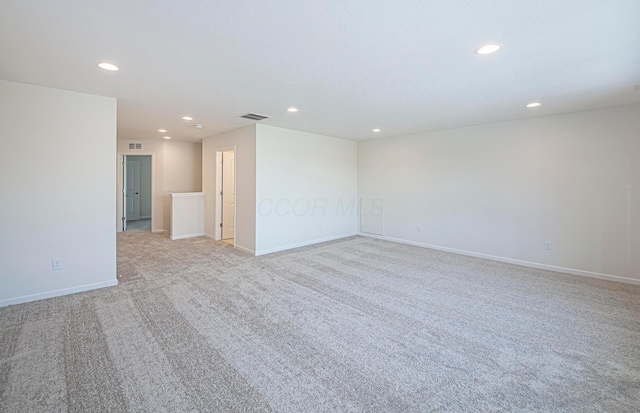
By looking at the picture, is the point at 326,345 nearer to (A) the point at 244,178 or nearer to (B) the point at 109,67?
(B) the point at 109,67

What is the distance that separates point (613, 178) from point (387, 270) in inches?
134

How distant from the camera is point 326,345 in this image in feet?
7.82

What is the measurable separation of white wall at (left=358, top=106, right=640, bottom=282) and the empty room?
1.1 inches

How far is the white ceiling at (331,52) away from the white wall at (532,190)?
53 centimetres

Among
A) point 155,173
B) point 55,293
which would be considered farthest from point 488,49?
point 155,173

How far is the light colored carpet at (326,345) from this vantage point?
1.80 meters

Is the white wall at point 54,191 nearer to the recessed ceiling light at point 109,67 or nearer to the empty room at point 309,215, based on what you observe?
the empty room at point 309,215

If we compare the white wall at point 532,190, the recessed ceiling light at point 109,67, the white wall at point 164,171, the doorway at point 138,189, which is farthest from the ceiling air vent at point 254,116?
the doorway at point 138,189

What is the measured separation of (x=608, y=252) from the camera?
4.09 metres

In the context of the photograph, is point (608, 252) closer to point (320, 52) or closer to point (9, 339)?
point (320, 52)

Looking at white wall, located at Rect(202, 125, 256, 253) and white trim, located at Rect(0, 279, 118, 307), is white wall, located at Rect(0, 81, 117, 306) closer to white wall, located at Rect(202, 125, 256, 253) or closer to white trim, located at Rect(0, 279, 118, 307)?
white trim, located at Rect(0, 279, 118, 307)

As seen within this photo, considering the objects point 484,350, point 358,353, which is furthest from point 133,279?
point 484,350

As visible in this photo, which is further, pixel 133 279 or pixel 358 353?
pixel 133 279

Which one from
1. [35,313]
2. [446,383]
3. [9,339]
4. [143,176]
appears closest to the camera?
[446,383]
